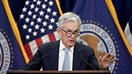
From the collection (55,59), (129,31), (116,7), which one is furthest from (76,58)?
(116,7)

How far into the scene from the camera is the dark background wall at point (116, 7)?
3928 millimetres

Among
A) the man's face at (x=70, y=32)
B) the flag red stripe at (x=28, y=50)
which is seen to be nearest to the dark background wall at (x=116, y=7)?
the flag red stripe at (x=28, y=50)

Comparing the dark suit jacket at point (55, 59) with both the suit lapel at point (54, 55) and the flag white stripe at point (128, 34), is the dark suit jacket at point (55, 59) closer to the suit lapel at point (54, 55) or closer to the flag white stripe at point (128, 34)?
the suit lapel at point (54, 55)

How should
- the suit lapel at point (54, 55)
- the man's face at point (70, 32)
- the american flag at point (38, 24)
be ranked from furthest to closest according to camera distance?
the american flag at point (38, 24)
the suit lapel at point (54, 55)
the man's face at point (70, 32)

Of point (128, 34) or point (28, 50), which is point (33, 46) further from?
point (128, 34)

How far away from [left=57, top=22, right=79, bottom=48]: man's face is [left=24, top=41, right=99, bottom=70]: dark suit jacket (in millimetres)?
124

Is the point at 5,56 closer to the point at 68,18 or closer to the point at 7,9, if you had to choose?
the point at 7,9

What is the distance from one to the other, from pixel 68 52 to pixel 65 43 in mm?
74

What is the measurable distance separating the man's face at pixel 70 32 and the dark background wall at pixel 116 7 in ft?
6.36

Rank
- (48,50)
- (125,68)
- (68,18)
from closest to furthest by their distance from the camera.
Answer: (68,18) → (48,50) → (125,68)

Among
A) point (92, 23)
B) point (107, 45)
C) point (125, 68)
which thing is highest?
point (92, 23)

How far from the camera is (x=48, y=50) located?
2213mm

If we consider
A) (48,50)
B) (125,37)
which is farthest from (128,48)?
(48,50)

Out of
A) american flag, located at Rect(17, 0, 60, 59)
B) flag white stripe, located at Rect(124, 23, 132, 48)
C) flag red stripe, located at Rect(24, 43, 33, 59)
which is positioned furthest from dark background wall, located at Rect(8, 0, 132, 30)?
flag red stripe, located at Rect(24, 43, 33, 59)
